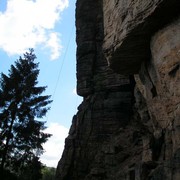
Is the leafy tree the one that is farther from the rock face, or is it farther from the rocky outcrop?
the rocky outcrop

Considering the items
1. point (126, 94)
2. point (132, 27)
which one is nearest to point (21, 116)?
point (126, 94)

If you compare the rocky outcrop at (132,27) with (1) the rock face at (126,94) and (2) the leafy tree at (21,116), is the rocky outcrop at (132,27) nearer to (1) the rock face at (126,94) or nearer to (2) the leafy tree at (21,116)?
(1) the rock face at (126,94)

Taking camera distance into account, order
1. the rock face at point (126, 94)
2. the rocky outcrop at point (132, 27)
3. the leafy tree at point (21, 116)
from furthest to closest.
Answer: the leafy tree at point (21, 116), the rock face at point (126, 94), the rocky outcrop at point (132, 27)

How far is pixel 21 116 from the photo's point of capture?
85.8 ft

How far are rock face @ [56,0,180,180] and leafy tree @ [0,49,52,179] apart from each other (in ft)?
8.57

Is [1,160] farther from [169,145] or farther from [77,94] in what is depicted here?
[169,145]

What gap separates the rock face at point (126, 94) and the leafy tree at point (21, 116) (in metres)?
2.61

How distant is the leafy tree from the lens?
2475cm

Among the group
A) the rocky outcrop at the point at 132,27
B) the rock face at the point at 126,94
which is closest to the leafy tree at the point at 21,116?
the rock face at the point at 126,94

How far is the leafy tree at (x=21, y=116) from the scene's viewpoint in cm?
2475

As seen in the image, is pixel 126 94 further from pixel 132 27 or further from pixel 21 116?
pixel 132 27

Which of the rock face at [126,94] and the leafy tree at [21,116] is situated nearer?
the rock face at [126,94]

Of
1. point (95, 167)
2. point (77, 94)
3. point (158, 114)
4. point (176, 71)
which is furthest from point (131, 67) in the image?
point (77, 94)

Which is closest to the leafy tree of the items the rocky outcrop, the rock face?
the rock face
